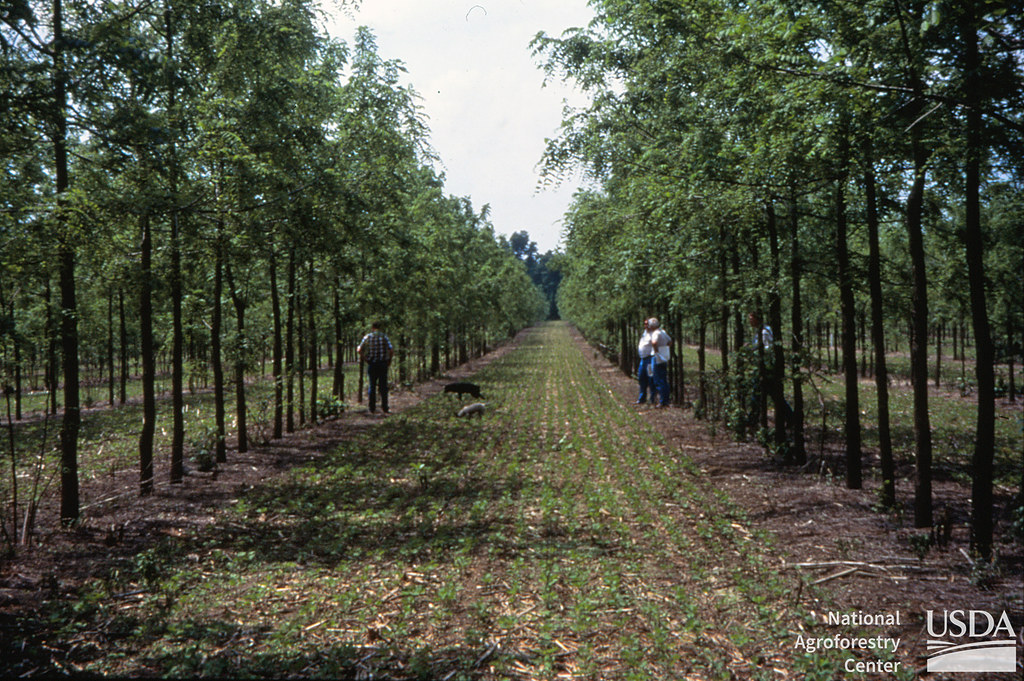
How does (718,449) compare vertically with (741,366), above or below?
below

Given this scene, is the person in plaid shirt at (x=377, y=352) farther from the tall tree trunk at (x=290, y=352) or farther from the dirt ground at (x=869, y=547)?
the dirt ground at (x=869, y=547)

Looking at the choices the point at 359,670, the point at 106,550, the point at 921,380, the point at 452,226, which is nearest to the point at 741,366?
the point at 921,380

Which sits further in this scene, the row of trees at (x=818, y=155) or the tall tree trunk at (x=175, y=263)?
the tall tree trunk at (x=175, y=263)

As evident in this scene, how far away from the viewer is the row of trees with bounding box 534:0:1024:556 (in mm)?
5027

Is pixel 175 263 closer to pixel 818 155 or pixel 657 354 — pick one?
pixel 818 155

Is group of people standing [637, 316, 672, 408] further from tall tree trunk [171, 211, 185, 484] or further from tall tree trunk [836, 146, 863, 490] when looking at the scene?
tall tree trunk [171, 211, 185, 484]

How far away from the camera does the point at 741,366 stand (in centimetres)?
1081

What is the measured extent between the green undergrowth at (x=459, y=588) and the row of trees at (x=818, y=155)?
7.79 feet

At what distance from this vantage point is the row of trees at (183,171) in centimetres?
570

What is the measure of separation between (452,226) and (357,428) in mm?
13209

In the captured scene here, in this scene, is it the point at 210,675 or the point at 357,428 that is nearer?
the point at 210,675

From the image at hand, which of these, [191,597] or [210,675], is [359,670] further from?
[191,597]

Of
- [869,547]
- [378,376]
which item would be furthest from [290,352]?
[869,547]

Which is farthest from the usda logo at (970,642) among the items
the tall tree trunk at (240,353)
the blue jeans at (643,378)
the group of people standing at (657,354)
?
the blue jeans at (643,378)
